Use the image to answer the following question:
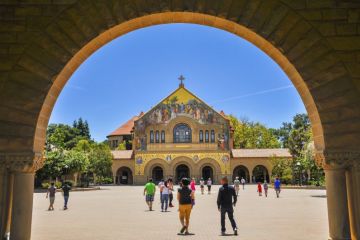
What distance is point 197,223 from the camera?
1143cm

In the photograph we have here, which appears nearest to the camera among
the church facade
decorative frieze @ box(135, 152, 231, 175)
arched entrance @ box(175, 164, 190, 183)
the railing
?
decorative frieze @ box(135, 152, 231, 175)

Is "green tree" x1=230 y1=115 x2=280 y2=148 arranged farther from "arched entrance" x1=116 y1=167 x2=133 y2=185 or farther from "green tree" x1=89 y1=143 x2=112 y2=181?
"green tree" x1=89 y1=143 x2=112 y2=181

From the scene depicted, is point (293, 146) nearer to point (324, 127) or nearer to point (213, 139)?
point (213, 139)

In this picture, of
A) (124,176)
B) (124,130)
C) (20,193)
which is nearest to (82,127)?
(124,130)

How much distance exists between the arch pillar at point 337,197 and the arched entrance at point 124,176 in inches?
1987

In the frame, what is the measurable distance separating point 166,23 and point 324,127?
3519mm

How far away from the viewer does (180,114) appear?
5138 cm

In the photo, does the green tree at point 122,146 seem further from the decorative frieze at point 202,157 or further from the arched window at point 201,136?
the arched window at point 201,136

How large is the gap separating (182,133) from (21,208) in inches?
1794

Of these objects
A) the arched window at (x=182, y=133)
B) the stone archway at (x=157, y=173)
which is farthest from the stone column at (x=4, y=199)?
the stone archway at (x=157, y=173)

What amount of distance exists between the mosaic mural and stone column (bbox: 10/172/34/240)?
45.3 metres

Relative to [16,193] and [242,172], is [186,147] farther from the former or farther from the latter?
[16,193]

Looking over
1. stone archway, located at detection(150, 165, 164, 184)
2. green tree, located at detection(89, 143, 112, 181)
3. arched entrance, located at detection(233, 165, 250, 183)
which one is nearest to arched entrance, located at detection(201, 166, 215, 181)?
arched entrance, located at detection(233, 165, 250, 183)

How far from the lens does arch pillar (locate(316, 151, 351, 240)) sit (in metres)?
5.91
